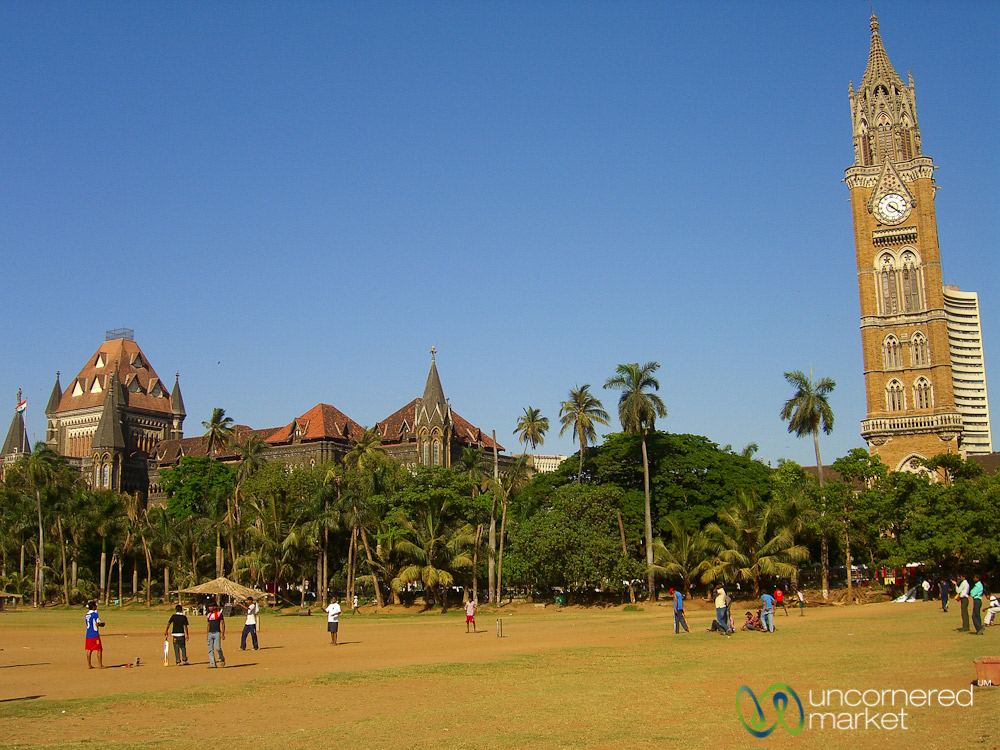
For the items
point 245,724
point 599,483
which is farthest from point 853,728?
point 599,483

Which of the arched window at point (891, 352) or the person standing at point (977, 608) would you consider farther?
the arched window at point (891, 352)

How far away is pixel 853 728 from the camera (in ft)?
44.3

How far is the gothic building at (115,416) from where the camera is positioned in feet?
395

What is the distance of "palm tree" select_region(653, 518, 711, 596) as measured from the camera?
50.9 meters

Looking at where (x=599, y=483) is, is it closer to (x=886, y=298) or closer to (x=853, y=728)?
(x=886, y=298)

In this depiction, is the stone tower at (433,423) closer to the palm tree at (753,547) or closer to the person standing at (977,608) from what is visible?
the palm tree at (753,547)

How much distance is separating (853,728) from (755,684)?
4434 millimetres

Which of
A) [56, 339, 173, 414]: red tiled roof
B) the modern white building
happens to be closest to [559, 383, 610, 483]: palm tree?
[56, 339, 173, 414]: red tiled roof

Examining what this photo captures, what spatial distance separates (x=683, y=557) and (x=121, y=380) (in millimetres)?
101701

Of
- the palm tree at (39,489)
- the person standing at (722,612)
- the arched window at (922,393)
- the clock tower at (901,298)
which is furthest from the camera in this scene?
the arched window at (922,393)

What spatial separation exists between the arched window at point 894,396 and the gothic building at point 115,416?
87605mm

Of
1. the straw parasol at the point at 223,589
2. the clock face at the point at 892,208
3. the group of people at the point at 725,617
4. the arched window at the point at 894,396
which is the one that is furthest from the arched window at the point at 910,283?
the straw parasol at the point at 223,589

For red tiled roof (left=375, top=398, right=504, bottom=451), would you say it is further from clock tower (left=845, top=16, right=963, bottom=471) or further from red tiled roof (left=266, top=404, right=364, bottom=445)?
clock tower (left=845, top=16, right=963, bottom=471)

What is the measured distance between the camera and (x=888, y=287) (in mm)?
86500
